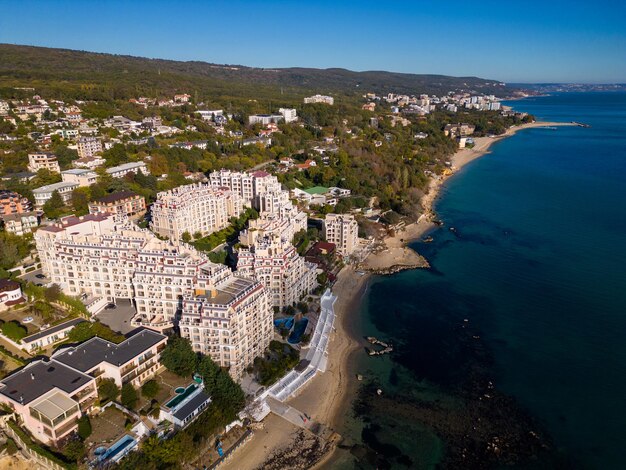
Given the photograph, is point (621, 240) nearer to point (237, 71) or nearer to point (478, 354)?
point (478, 354)

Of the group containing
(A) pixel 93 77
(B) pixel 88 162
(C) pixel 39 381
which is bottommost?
(C) pixel 39 381

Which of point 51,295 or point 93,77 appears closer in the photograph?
point 51,295

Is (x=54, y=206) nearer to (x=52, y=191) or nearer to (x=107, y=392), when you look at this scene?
(x=52, y=191)

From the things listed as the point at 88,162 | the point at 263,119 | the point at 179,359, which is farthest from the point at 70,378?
the point at 263,119

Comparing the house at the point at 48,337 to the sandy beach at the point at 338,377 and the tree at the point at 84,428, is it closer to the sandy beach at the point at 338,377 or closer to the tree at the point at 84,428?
the tree at the point at 84,428

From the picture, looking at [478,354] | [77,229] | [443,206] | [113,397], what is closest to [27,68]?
[77,229]

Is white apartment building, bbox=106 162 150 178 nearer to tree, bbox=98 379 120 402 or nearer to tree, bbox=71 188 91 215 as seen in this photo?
tree, bbox=71 188 91 215
